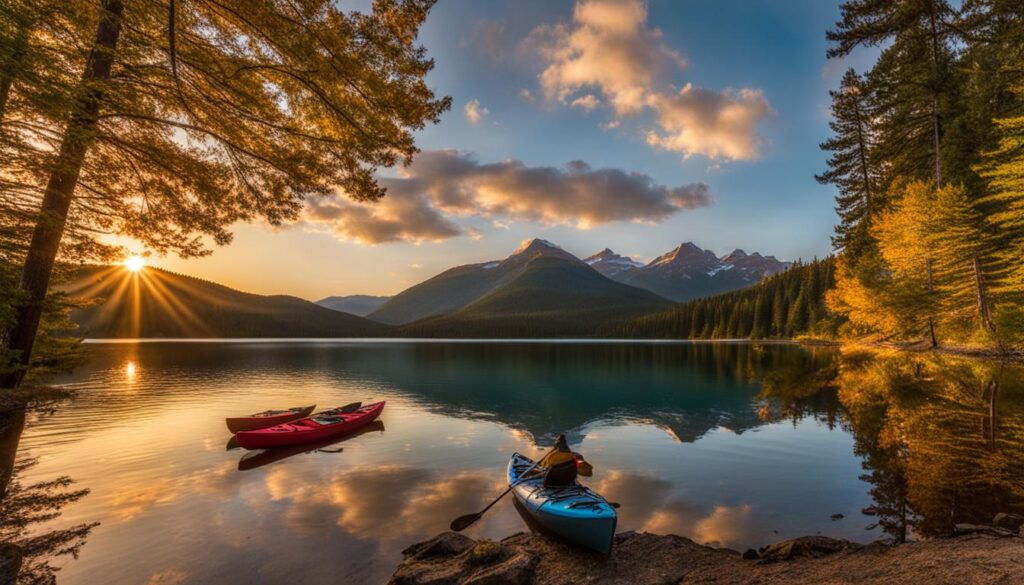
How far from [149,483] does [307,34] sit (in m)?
14.8

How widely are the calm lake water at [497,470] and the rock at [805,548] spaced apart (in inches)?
51.4

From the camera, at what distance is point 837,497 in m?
12.4

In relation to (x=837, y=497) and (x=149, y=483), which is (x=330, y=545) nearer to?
(x=149, y=483)

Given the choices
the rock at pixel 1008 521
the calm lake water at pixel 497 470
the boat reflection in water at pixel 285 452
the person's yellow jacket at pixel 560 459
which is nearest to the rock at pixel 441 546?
the calm lake water at pixel 497 470

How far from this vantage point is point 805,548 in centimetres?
843

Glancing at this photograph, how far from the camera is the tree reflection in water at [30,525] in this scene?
8023mm

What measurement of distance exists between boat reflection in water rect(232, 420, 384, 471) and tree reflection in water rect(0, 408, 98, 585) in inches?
183

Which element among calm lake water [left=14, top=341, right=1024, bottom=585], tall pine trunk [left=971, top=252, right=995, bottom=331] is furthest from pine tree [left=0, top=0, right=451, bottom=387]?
tall pine trunk [left=971, top=252, right=995, bottom=331]

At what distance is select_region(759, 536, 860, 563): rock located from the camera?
27.4ft

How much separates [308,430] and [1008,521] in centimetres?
2280

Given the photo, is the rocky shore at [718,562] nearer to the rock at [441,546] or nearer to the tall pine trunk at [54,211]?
the rock at [441,546]

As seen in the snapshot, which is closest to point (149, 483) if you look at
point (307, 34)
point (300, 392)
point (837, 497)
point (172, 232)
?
point (172, 232)

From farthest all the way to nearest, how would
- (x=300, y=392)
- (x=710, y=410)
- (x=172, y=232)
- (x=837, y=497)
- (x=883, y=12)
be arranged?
(x=300, y=392), (x=883, y=12), (x=710, y=410), (x=172, y=232), (x=837, y=497)

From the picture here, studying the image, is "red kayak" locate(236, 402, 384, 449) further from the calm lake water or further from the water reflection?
the water reflection
